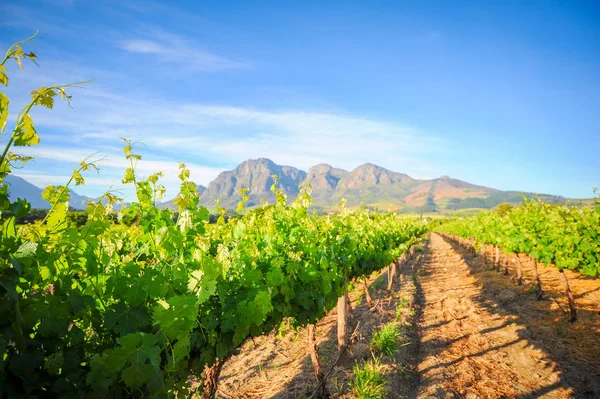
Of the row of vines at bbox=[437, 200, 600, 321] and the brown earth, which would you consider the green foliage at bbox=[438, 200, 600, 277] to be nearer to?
the row of vines at bbox=[437, 200, 600, 321]

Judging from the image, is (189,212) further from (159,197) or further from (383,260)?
(383,260)

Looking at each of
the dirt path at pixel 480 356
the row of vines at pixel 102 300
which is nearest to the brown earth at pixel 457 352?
the dirt path at pixel 480 356

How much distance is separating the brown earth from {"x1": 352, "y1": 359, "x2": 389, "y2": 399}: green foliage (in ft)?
0.59

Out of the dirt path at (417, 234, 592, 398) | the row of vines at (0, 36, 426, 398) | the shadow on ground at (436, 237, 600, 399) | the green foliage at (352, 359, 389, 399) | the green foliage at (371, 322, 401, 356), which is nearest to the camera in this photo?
the row of vines at (0, 36, 426, 398)

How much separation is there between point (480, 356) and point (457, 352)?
0.50m

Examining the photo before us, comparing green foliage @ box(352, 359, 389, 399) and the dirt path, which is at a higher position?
green foliage @ box(352, 359, 389, 399)

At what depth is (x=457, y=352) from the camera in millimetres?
7906

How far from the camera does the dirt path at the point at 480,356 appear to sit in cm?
627

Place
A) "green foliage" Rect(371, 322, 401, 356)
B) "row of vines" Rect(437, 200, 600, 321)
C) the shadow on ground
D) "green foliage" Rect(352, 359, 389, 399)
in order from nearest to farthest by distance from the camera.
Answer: "green foliage" Rect(352, 359, 389, 399) → the shadow on ground → "green foliage" Rect(371, 322, 401, 356) → "row of vines" Rect(437, 200, 600, 321)

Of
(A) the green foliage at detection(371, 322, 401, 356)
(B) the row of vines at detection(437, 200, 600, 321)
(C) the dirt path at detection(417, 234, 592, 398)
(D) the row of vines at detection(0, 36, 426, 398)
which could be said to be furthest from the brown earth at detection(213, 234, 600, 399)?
(D) the row of vines at detection(0, 36, 426, 398)

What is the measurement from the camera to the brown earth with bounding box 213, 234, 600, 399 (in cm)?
629

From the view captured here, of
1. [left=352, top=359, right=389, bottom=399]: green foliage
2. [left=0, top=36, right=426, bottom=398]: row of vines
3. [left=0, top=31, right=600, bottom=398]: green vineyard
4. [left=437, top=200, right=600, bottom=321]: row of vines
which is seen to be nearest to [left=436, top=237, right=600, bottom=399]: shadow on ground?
[left=437, top=200, right=600, bottom=321]: row of vines

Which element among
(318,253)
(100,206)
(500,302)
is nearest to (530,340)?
(500,302)

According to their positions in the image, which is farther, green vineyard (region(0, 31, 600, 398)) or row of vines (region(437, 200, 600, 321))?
row of vines (region(437, 200, 600, 321))
